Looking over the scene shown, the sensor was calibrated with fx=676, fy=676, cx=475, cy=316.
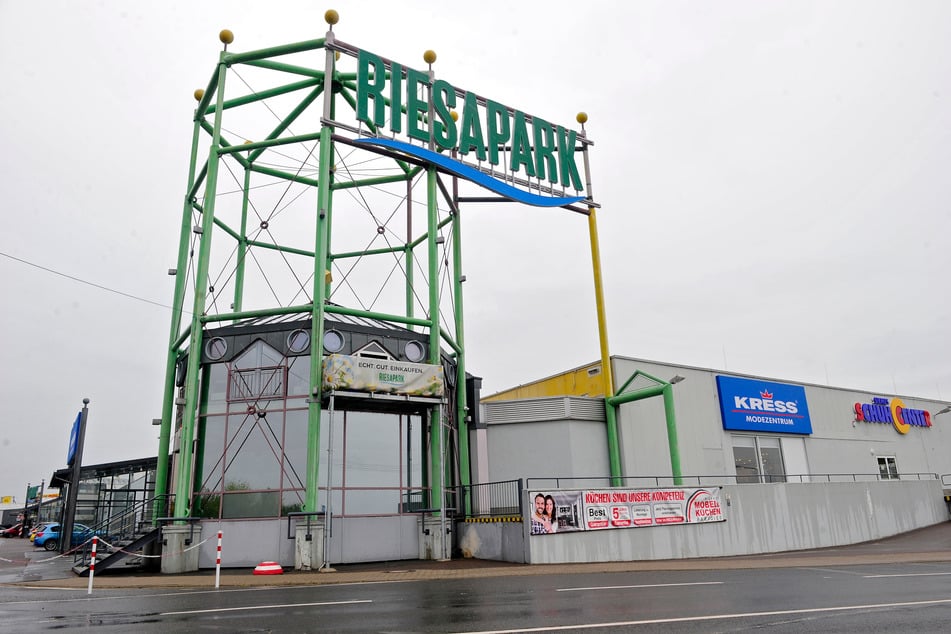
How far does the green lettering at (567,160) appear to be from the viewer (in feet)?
96.8

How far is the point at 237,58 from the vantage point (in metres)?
23.5

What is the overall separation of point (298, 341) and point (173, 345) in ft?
17.3

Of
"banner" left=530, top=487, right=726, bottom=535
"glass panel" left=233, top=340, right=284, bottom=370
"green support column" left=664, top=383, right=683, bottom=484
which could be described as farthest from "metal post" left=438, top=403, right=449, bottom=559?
"green support column" left=664, top=383, right=683, bottom=484

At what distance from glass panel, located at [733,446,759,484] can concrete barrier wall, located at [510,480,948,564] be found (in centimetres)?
389

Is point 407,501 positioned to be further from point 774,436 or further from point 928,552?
point 774,436

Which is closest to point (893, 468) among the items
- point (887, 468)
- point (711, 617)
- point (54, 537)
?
point (887, 468)

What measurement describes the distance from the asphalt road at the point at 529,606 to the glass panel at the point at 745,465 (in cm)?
1492

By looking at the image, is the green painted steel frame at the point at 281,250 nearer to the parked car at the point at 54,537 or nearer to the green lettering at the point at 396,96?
the green lettering at the point at 396,96

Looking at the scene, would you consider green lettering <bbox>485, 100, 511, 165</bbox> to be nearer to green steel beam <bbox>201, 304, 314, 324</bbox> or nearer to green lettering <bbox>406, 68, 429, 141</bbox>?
green lettering <bbox>406, 68, 429, 141</bbox>

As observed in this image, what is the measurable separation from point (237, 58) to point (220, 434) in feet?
42.3

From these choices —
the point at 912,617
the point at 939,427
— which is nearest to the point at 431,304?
the point at 912,617

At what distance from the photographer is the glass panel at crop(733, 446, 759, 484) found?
99.1ft

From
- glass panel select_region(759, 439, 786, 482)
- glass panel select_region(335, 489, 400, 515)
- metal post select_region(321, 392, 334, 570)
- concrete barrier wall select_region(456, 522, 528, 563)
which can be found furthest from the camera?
glass panel select_region(759, 439, 786, 482)

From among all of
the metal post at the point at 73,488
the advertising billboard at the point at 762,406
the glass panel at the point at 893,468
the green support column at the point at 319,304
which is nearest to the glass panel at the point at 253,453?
the green support column at the point at 319,304
